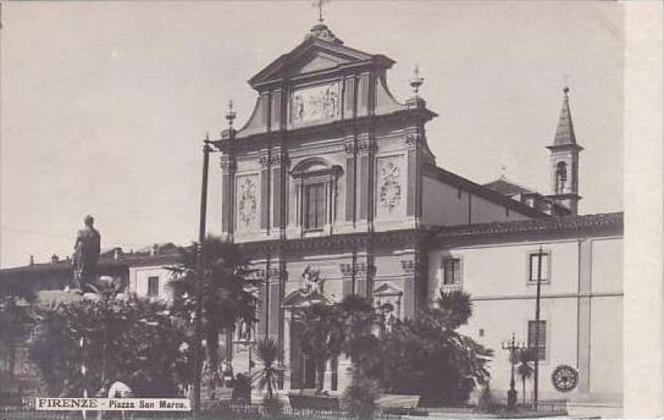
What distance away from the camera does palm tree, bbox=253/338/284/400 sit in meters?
3.70

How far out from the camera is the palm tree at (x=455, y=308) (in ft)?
11.5

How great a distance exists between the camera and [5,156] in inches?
156

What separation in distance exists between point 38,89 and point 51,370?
1054 mm

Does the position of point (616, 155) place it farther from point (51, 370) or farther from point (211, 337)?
point (51, 370)

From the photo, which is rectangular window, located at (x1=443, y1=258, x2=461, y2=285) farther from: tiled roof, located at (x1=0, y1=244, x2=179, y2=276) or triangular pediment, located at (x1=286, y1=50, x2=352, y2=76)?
tiled roof, located at (x1=0, y1=244, x2=179, y2=276)

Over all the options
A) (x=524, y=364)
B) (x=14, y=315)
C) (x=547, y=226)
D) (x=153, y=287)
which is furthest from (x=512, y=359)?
(x=14, y=315)

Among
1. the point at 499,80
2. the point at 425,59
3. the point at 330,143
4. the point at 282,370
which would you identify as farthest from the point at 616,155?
the point at 282,370

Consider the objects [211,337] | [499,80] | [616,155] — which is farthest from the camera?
[211,337]

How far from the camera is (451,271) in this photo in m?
3.53

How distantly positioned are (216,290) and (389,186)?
74 cm

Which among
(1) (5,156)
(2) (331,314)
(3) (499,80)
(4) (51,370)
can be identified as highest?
(3) (499,80)

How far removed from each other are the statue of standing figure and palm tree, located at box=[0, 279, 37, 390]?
19 centimetres

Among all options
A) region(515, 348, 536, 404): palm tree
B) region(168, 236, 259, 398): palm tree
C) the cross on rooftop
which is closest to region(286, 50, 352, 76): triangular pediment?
the cross on rooftop

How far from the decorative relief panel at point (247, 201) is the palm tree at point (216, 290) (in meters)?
0.10
